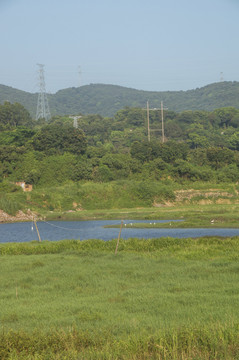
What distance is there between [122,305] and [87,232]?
28.3m

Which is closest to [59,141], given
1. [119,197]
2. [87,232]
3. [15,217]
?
[119,197]

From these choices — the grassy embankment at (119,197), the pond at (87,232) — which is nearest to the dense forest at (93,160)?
the grassy embankment at (119,197)

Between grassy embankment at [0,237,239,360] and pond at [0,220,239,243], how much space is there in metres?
13.5

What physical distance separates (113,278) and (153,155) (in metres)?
58.4

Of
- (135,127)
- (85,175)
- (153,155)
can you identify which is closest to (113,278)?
(85,175)

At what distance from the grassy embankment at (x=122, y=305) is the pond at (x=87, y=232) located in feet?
44.4

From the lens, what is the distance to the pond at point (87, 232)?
115 feet

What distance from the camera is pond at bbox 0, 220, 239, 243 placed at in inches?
1377

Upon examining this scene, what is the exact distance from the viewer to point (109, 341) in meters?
8.88

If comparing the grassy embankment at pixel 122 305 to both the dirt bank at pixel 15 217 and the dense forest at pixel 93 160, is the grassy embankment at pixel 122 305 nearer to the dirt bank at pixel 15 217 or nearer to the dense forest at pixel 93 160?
the dirt bank at pixel 15 217

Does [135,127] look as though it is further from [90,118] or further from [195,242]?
[195,242]

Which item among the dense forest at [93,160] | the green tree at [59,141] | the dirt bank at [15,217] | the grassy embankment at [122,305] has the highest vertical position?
the green tree at [59,141]

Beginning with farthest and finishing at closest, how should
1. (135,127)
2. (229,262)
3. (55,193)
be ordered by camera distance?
(135,127) → (55,193) → (229,262)

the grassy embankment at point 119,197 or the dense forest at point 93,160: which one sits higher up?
the dense forest at point 93,160
